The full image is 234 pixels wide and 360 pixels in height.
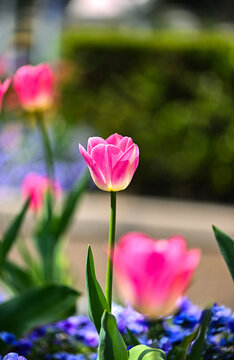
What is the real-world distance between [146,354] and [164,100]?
5.18 meters

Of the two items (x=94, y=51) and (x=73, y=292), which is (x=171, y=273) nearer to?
(x=73, y=292)

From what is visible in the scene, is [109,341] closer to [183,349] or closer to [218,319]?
[183,349]

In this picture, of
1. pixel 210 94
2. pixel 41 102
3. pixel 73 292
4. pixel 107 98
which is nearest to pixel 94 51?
pixel 107 98

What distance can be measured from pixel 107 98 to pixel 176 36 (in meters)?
0.84

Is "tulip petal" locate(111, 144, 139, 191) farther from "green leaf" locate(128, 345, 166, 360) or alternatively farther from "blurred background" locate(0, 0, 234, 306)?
"blurred background" locate(0, 0, 234, 306)

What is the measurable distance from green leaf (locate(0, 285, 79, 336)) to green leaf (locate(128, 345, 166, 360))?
33cm

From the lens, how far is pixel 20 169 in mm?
5871

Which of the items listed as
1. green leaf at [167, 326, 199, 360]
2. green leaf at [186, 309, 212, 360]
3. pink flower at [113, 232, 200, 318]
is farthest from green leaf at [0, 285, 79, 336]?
green leaf at [186, 309, 212, 360]

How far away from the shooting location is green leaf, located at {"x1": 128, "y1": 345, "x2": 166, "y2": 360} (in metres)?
0.83

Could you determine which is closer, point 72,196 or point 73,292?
point 73,292

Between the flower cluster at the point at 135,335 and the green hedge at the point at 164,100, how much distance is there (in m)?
4.34

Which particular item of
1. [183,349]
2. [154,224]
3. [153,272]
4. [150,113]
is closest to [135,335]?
[153,272]

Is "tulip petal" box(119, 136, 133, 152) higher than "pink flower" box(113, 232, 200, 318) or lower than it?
higher

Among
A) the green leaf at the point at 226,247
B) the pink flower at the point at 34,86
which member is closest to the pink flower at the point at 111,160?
the green leaf at the point at 226,247
